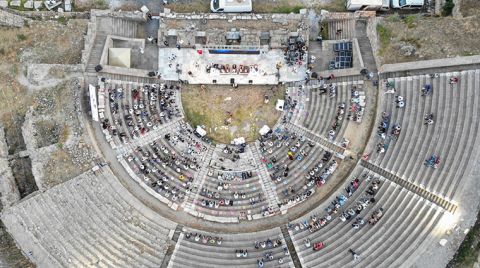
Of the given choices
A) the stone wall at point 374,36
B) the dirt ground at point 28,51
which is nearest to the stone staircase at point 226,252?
the stone wall at point 374,36

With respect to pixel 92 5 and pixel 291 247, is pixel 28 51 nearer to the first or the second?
pixel 92 5

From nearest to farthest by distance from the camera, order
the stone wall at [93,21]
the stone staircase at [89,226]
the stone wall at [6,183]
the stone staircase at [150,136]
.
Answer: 1. the stone staircase at [89,226]
2. the stone wall at [6,183]
3. the stone staircase at [150,136]
4. the stone wall at [93,21]

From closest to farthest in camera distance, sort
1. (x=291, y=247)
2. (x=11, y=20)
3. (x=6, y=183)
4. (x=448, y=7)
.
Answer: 1. (x=291, y=247)
2. (x=6, y=183)
3. (x=448, y=7)
4. (x=11, y=20)

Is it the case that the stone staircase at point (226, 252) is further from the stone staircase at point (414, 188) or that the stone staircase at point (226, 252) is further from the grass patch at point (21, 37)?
the grass patch at point (21, 37)

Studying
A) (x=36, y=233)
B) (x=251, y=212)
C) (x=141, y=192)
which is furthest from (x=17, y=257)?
(x=251, y=212)

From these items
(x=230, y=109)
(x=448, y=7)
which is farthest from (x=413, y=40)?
(x=230, y=109)
